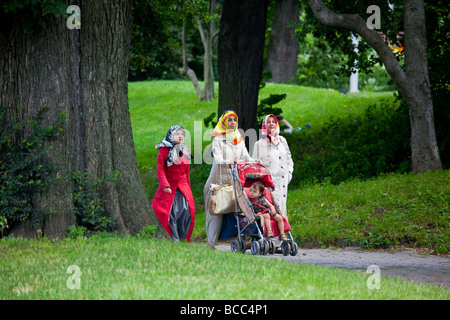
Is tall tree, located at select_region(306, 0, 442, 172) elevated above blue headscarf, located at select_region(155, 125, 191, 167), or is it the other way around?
tall tree, located at select_region(306, 0, 442, 172)

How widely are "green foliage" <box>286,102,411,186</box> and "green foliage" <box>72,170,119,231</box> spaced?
8201mm

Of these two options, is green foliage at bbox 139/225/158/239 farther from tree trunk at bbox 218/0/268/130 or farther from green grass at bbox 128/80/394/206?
tree trunk at bbox 218/0/268/130

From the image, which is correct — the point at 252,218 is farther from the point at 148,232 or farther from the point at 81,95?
the point at 81,95

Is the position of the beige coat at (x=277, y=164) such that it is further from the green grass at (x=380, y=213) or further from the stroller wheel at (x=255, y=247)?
the stroller wheel at (x=255, y=247)

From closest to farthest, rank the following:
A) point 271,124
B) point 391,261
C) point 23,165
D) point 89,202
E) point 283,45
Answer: point 23,165 < point 89,202 < point 391,261 < point 271,124 < point 283,45


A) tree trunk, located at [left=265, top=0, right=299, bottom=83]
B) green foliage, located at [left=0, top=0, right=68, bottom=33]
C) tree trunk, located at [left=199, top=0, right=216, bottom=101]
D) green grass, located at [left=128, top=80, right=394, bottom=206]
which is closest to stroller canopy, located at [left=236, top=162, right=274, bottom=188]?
green foliage, located at [left=0, top=0, right=68, bottom=33]

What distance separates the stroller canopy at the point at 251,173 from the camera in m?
9.91

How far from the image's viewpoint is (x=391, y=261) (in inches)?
385

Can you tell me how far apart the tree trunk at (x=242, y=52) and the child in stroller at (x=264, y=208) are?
740cm

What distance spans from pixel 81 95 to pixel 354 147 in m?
10.7

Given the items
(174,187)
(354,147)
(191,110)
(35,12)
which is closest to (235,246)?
(174,187)

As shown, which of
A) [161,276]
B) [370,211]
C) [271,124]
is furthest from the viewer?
[370,211]

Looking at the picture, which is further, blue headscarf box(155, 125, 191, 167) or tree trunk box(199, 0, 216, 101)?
tree trunk box(199, 0, 216, 101)

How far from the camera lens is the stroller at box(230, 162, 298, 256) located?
944 cm
